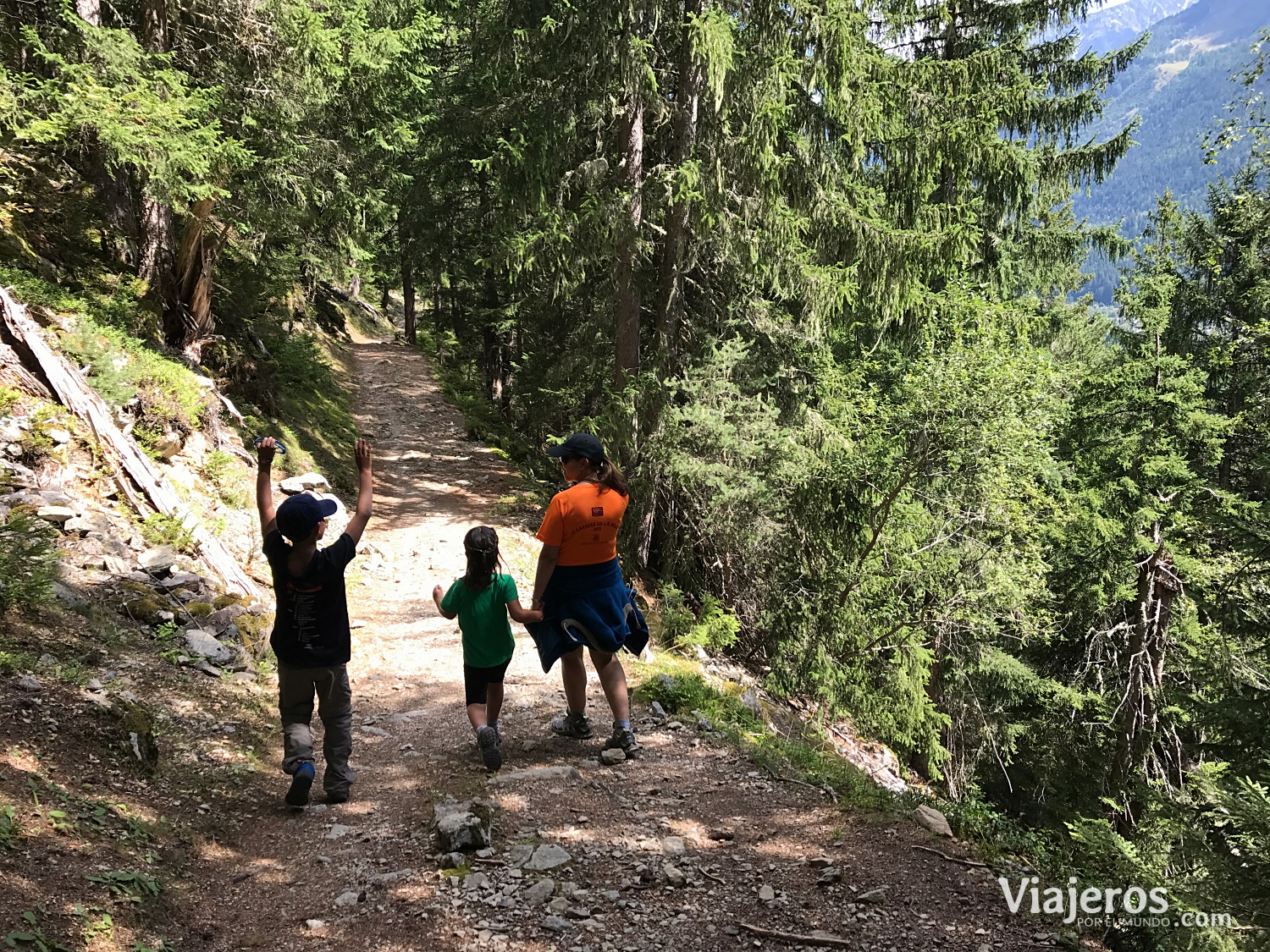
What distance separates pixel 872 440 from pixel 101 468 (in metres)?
10.0

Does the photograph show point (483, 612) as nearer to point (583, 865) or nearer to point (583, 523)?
point (583, 523)

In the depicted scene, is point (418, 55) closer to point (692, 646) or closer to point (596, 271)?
point (596, 271)

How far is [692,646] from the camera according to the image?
10641 millimetres

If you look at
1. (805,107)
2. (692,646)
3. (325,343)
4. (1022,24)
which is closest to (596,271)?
(805,107)

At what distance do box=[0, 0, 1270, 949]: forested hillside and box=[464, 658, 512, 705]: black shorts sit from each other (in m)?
5.73

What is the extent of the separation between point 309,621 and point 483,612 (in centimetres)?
113

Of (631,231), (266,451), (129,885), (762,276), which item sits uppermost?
(631,231)

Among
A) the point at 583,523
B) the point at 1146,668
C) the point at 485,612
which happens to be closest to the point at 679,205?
the point at 583,523

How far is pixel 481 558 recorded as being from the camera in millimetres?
4980

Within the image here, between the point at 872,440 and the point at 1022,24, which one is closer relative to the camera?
the point at 872,440

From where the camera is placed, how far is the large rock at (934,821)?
169 inches

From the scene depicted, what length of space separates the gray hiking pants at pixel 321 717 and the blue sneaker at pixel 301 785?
0.04m

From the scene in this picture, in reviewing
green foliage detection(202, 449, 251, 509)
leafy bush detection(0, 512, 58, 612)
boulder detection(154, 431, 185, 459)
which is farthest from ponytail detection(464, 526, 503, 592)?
boulder detection(154, 431, 185, 459)

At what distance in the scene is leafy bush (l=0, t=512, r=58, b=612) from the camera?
4.93m
